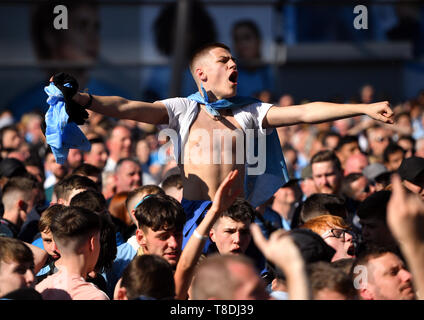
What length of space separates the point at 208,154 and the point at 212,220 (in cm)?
110

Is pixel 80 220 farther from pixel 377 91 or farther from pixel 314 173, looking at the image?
pixel 377 91

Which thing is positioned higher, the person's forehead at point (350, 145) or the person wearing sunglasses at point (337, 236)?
the person's forehead at point (350, 145)

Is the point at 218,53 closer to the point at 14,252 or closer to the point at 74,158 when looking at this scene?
the point at 14,252

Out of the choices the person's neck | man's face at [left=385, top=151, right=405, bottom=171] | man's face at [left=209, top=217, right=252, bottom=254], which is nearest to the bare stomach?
man's face at [left=209, top=217, right=252, bottom=254]

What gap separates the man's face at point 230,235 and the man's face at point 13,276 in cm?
140

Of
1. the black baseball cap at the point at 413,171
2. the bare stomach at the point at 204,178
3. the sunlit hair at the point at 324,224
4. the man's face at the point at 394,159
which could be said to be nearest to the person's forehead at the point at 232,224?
the bare stomach at the point at 204,178

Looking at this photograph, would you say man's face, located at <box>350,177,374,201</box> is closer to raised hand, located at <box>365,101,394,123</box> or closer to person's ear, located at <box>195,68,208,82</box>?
person's ear, located at <box>195,68,208,82</box>

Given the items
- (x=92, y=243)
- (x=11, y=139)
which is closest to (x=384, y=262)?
(x=92, y=243)

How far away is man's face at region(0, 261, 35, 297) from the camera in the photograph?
3.46 meters

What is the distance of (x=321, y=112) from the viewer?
4.45 m

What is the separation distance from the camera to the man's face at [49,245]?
14.3ft

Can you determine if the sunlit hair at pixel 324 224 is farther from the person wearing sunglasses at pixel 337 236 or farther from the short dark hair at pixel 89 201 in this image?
the short dark hair at pixel 89 201

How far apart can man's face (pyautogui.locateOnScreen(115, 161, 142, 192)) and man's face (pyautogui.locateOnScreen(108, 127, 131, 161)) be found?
1.37 meters
